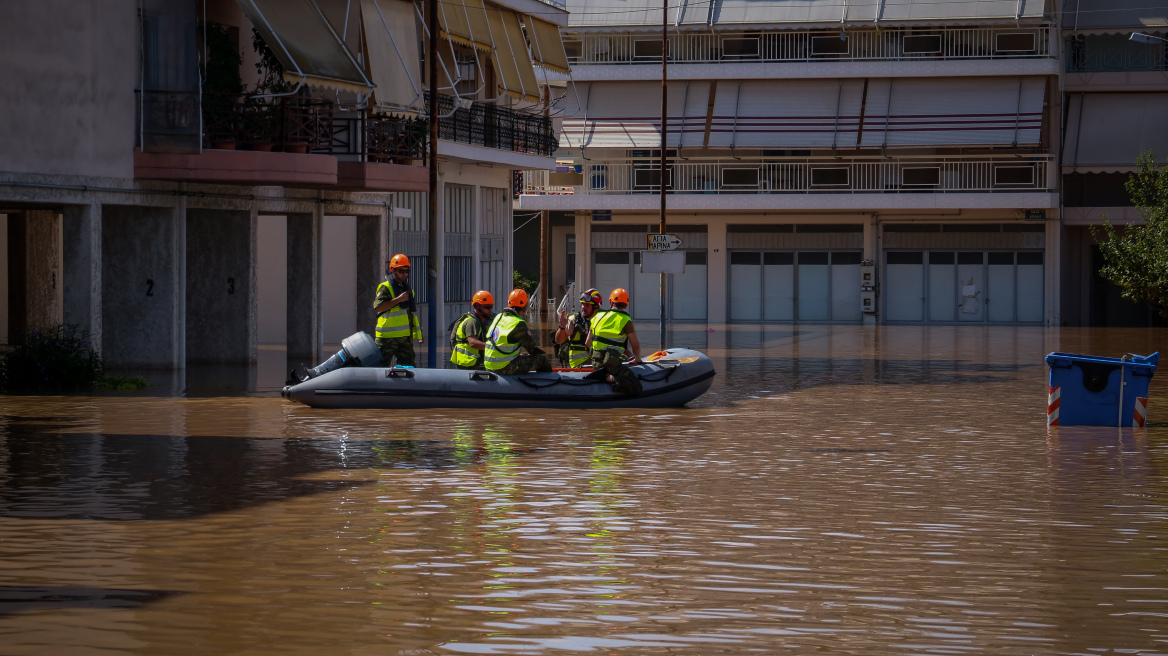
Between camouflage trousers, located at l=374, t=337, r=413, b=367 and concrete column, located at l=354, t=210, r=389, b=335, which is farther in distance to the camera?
concrete column, located at l=354, t=210, r=389, b=335

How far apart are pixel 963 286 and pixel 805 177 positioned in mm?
6285

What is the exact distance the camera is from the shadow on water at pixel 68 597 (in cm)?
802

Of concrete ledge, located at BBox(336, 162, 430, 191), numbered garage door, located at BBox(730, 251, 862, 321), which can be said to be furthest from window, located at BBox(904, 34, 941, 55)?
concrete ledge, located at BBox(336, 162, 430, 191)

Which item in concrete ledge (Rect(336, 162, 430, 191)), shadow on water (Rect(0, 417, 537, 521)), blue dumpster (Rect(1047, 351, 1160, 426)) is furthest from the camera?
concrete ledge (Rect(336, 162, 430, 191))

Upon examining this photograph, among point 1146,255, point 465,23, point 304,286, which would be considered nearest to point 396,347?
point 304,286

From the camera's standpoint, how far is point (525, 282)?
55.8 m

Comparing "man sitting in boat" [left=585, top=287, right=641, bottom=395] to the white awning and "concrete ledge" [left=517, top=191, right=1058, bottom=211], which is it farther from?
the white awning

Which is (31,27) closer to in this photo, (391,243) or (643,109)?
(391,243)

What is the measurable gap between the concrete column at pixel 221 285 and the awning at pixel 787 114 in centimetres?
2642

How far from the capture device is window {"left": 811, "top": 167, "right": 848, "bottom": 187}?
51.6m

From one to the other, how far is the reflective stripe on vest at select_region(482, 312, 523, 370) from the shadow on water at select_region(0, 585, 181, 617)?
35.2ft

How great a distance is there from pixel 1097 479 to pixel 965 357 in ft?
65.4

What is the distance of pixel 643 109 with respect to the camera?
5241 cm

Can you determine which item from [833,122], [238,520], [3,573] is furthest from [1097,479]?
[833,122]
